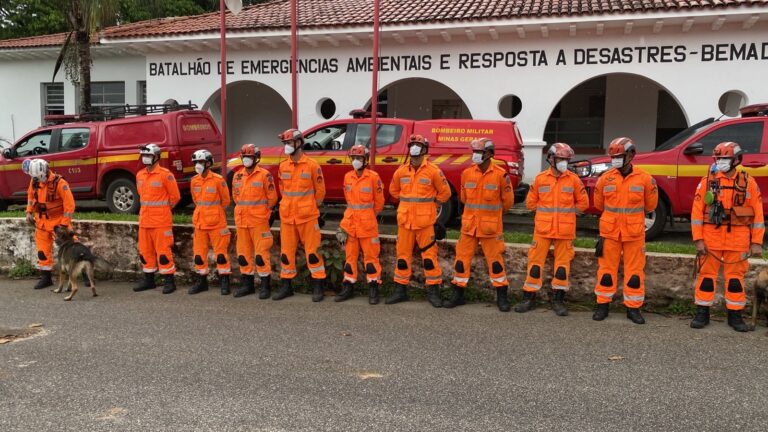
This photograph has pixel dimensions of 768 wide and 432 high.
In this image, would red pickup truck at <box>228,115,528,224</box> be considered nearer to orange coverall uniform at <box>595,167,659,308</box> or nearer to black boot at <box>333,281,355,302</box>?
black boot at <box>333,281,355,302</box>

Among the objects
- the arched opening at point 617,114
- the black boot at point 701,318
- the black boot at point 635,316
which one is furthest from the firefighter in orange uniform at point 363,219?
the arched opening at point 617,114

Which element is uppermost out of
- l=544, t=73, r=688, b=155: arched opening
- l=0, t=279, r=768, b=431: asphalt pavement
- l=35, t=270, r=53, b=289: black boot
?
l=544, t=73, r=688, b=155: arched opening

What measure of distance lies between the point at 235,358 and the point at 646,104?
1255 cm

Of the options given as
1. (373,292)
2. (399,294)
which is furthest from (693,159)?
(373,292)

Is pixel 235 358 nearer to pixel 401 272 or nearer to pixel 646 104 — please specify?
pixel 401 272

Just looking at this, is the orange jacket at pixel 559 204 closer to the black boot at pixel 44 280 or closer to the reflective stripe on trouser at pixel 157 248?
the reflective stripe on trouser at pixel 157 248

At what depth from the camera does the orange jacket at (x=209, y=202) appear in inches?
288

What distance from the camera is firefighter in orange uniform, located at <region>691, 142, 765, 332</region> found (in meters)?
5.65

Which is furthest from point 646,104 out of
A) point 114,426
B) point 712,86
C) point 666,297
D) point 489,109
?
point 114,426

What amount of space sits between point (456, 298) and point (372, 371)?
7.09 ft

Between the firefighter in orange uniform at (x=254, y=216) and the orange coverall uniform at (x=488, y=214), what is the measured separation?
7.47ft

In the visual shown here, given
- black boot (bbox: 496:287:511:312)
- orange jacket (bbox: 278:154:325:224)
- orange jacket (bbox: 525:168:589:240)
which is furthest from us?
orange jacket (bbox: 278:154:325:224)

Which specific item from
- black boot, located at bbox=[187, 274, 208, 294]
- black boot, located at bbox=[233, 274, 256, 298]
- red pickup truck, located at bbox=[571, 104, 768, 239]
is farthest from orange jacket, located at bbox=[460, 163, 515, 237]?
black boot, located at bbox=[187, 274, 208, 294]

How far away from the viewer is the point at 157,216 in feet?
24.4
